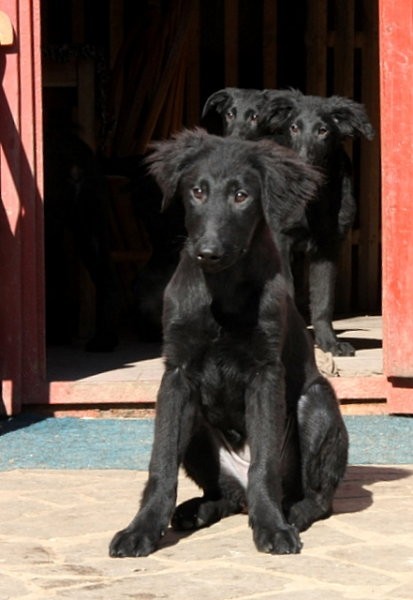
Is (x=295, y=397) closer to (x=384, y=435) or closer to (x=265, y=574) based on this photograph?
(x=265, y=574)

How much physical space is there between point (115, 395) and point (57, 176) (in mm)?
2015

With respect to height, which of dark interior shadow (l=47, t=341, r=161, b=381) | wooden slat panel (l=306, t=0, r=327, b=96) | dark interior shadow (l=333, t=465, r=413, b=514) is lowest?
dark interior shadow (l=333, t=465, r=413, b=514)

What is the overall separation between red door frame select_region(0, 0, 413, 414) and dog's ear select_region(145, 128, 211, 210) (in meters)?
2.33

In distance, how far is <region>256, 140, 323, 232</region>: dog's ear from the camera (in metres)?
5.04

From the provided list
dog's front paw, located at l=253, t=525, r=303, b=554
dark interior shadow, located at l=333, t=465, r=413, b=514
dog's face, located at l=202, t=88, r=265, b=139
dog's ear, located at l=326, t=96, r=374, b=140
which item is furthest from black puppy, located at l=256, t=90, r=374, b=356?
dog's front paw, located at l=253, t=525, r=303, b=554

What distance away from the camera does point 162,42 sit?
10594 millimetres

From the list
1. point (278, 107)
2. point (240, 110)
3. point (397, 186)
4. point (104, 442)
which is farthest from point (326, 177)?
point (104, 442)

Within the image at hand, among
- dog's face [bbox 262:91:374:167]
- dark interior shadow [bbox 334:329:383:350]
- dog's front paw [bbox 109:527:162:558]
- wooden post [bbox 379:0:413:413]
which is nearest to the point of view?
dog's front paw [bbox 109:527:162:558]

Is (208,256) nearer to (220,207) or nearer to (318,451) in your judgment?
(220,207)

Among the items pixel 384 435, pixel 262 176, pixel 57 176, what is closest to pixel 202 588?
pixel 262 176

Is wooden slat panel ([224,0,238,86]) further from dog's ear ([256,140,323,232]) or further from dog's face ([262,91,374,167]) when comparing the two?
dog's ear ([256,140,323,232])

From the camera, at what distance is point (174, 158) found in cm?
516

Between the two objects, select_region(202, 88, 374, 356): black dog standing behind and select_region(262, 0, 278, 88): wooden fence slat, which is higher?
select_region(262, 0, 278, 88): wooden fence slat

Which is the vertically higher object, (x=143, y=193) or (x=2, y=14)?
(x=2, y=14)
